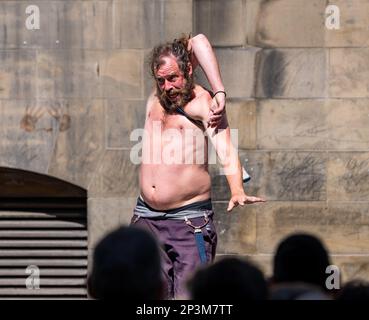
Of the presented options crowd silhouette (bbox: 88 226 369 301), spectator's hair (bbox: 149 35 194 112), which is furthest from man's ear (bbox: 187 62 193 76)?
crowd silhouette (bbox: 88 226 369 301)

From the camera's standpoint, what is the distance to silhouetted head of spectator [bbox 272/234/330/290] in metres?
4.74

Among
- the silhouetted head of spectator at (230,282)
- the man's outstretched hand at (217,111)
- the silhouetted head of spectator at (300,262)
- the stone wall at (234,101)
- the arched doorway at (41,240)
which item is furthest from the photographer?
the arched doorway at (41,240)

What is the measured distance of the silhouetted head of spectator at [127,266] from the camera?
4.17 metres

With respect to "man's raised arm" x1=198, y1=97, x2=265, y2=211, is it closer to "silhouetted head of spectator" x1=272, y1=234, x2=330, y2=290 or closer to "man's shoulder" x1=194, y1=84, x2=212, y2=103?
"man's shoulder" x1=194, y1=84, x2=212, y2=103

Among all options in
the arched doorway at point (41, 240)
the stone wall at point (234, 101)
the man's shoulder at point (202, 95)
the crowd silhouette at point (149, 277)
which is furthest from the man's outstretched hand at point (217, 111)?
the crowd silhouette at point (149, 277)

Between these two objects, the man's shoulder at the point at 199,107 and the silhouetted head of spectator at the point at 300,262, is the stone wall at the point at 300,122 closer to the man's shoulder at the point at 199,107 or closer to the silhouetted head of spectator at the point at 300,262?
the man's shoulder at the point at 199,107

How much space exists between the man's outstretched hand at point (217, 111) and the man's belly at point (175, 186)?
12.0 inches

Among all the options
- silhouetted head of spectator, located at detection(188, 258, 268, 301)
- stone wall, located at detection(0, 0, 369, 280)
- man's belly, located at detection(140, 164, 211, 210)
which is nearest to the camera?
silhouetted head of spectator, located at detection(188, 258, 268, 301)

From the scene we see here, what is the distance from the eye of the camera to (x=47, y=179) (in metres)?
8.90

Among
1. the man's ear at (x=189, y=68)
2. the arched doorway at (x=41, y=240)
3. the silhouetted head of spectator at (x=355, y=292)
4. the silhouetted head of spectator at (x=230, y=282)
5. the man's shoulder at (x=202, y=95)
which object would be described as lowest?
the arched doorway at (x=41, y=240)

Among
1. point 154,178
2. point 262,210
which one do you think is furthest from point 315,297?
point 262,210

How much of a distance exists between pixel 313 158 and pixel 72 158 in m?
1.74

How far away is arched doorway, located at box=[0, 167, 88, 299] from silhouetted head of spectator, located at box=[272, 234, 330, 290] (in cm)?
436

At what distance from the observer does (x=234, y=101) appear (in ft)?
28.5
